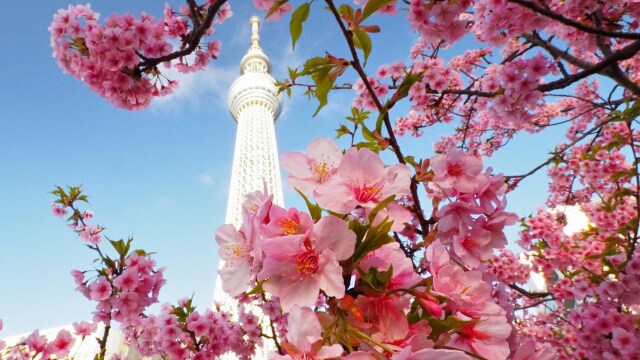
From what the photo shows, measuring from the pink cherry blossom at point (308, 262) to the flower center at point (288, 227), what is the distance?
0.09ft

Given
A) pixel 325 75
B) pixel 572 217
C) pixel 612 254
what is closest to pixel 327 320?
pixel 325 75

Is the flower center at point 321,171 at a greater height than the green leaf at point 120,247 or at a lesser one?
lesser

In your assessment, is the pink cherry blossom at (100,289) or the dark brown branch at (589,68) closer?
the dark brown branch at (589,68)

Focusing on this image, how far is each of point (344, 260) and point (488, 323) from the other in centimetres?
29

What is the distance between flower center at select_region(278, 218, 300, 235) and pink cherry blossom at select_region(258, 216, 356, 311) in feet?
0.09

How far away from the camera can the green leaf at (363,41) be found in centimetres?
104

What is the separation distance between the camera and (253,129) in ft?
105

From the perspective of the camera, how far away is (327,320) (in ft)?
2.10

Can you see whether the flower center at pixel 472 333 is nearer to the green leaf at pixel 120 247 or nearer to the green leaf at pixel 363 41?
the green leaf at pixel 363 41

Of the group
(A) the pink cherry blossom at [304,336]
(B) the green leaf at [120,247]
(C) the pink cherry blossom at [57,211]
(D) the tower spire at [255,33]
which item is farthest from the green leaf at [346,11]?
(D) the tower spire at [255,33]

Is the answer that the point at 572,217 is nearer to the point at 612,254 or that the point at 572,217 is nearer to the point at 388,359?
the point at 612,254

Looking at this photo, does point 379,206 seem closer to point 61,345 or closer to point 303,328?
point 303,328

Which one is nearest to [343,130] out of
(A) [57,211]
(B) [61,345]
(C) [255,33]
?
(B) [61,345]

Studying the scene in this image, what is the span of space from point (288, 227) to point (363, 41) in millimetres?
641
